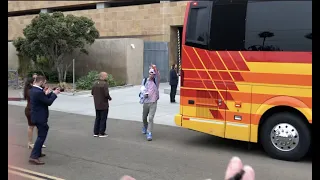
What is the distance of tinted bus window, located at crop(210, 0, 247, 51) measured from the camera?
24.8 ft

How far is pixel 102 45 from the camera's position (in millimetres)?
24828

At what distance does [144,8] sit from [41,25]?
12527 mm

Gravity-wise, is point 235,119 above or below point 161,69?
below

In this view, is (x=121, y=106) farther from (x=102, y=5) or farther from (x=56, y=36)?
(x=102, y=5)

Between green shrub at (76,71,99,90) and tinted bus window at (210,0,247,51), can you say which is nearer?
tinted bus window at (210,0,247,51)

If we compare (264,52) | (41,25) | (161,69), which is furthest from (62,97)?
(264,52)

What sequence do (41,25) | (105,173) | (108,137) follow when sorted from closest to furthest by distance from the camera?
(105,173)
(108,137)
(41,25)

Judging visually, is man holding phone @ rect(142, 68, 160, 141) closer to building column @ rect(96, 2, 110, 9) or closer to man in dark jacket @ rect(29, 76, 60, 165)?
man in dark jacket @ rect(29, 76, 60, 165)

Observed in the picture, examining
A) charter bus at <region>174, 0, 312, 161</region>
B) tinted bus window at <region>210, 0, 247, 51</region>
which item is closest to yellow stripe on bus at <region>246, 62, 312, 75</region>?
charter bus at <region>174, 0, 312, 161</region>

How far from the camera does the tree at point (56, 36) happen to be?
21328 millimetres

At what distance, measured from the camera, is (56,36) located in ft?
70.4

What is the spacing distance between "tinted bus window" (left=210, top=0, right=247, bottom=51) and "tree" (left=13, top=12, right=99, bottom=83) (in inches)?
594
